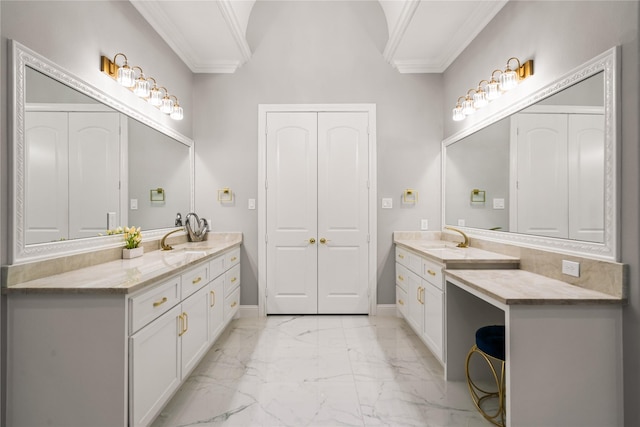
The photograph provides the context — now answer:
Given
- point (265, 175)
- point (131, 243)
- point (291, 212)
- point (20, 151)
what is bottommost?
point (131, 243)

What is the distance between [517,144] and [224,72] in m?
2.95

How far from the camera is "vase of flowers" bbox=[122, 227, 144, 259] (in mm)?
2156

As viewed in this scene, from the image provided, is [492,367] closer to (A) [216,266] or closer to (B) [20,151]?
(A) [216,266]

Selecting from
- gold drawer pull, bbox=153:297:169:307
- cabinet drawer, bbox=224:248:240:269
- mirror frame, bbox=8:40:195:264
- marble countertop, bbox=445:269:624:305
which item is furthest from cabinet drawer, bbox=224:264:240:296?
marble countertop, bbox=445:269:624:305

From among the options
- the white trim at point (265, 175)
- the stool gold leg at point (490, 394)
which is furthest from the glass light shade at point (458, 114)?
the stool gold leg at point (490, 394)

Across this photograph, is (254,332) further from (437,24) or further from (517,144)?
(437,24)

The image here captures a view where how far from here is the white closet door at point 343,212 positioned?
3447 millimetres

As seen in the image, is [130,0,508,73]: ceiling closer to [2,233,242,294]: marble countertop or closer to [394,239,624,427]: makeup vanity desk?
[2,233,242,294]: marble countertop

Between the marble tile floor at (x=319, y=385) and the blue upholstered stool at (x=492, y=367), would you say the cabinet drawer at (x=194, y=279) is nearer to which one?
the marble tile floor at (x=319, y=385)

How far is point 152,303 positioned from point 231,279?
151cm

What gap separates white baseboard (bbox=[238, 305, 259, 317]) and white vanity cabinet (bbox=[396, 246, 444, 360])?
157 centimetres

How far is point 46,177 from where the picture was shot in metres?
1.59

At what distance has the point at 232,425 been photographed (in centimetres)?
172

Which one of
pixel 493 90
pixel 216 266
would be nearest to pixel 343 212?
pixel 216 266
